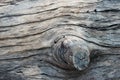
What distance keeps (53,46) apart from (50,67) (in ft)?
0.43

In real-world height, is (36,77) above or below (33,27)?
below

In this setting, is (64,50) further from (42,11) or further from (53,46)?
(42,11)

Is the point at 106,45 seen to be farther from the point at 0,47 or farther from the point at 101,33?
the point at 0,47

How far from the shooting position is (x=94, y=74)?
7.67ft

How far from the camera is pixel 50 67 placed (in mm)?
2316

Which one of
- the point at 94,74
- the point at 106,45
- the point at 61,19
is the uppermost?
the point at 61,19

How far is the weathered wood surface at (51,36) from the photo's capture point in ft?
7.60

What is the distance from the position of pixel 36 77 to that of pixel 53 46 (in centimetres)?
21

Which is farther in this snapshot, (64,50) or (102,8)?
(102,8)

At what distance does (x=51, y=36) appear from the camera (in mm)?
2305

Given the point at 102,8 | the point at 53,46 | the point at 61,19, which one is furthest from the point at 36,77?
the point at 102,8

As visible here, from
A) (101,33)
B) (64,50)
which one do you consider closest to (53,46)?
(64,50)

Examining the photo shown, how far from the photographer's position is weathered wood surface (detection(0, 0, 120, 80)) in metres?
2.32

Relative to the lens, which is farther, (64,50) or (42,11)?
(42,11)
